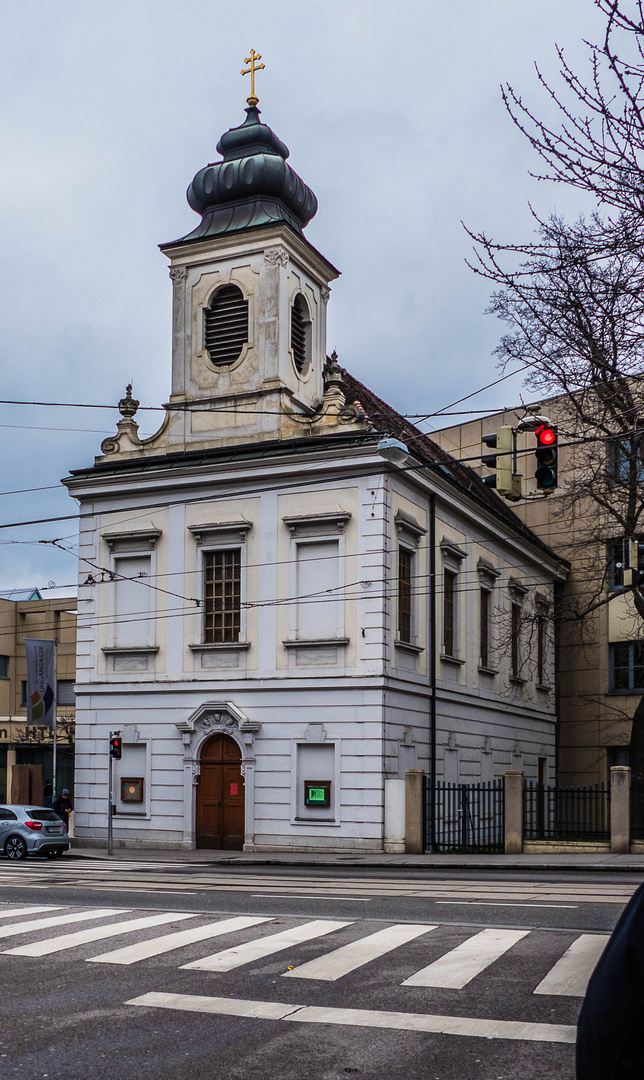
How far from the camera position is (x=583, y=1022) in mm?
1997

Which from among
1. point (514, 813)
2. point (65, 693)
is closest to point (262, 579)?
point (514, 813)

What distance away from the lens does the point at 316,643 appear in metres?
28.2

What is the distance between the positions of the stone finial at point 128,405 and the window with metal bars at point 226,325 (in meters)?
2.59

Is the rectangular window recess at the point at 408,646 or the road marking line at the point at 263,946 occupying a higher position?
the rectangular window recess at the point at 408,646

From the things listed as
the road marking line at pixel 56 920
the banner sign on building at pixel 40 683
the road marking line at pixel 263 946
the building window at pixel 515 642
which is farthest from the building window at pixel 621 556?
the banner sign on building at pixel 40 683

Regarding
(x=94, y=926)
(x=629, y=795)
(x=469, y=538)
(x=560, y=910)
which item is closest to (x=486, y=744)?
(x=469, y=538)

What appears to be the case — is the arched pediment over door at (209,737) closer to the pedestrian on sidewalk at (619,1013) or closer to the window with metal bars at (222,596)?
the window with metal bars at (222,596)

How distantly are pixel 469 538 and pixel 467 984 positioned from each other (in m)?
26.2

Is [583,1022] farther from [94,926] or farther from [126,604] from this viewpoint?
[126,604]

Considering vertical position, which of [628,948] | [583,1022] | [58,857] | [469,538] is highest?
[469,538]

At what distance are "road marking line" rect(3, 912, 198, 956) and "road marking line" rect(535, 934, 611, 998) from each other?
14.9ft

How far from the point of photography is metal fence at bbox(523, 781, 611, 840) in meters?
28.1

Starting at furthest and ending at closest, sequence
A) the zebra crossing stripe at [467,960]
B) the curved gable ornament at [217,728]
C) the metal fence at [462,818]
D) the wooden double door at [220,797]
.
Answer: the wooden double door at [220,797] → the curved gable ornament at [217,728] → the metal fence at [462,818] → the zebra crossing stripe at [467,960]

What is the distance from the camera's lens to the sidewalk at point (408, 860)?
2314 centimetres
